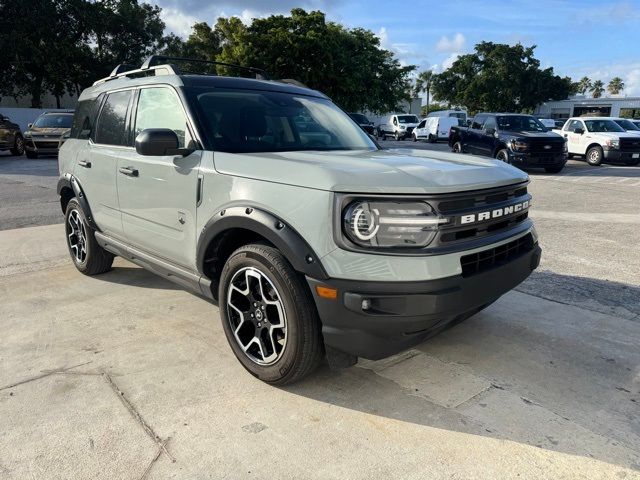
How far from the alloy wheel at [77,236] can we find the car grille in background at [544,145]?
12380 mm

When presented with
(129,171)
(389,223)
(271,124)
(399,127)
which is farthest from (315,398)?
(399,127)

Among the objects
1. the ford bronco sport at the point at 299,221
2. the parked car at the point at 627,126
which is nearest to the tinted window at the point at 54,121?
the ford bronco sport at the point at 299,221

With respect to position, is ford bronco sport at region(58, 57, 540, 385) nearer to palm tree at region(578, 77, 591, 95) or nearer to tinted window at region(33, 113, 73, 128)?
tinted window at region(33, 113, 73, 128)

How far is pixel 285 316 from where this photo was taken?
271 cm

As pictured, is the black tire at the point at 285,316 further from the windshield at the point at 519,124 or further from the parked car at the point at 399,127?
the parked car at the point at 399,127

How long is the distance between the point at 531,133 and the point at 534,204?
6.29m

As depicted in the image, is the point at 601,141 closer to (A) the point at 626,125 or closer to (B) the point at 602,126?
(B) the point at 602,126

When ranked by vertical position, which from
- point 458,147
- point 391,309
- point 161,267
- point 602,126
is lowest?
point 161,267

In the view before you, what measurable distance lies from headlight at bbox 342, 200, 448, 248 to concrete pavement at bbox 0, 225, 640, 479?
3.16 ft

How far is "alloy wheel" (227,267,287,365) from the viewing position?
111 inches

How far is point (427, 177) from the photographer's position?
101 inches

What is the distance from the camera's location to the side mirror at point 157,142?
3.11 meters

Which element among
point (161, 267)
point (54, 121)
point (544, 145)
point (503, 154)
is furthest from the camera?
point (54, 121)

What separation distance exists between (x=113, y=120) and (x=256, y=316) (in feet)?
8.20
